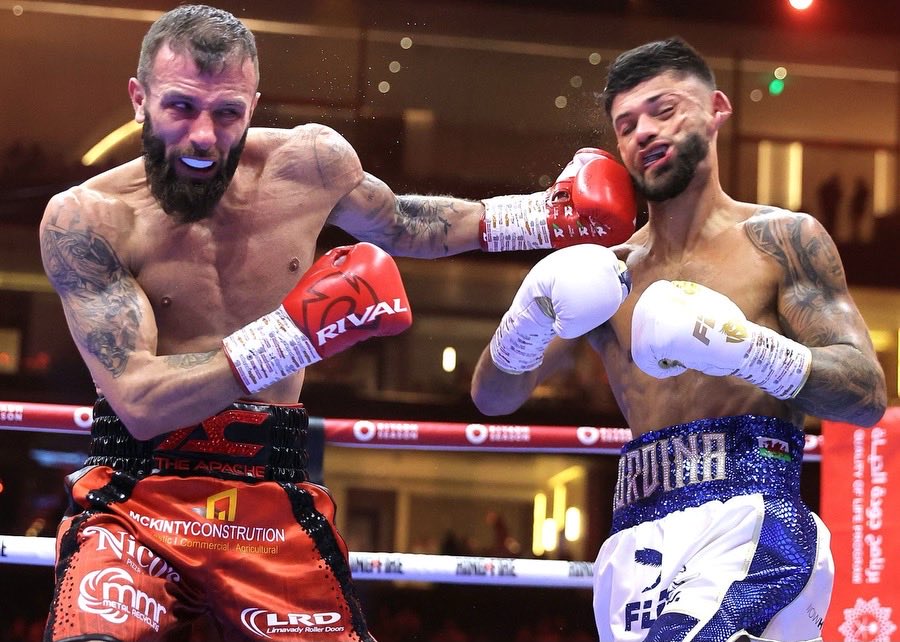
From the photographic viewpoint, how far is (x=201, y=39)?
74.9 inches

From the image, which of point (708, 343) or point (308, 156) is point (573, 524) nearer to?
point (308, 156)

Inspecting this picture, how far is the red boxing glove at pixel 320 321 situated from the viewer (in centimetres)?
174

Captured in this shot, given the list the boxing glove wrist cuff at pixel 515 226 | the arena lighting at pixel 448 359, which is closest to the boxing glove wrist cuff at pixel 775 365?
the boxing glove wrist cuff at pixel 515 226

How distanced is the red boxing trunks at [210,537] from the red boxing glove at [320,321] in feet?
0.56

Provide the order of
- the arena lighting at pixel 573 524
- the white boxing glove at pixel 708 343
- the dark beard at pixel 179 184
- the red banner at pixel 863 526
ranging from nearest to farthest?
the white boxing glove at pixel 708 343 → the dark beard at pixel 179 184 → the red banner at pixel 863 526 → the arena lighting at pixel 573 524

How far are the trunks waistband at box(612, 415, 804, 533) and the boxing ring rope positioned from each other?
0.55 m

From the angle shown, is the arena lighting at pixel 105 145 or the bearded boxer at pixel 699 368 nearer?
the bearded boxer at pixel 699 368

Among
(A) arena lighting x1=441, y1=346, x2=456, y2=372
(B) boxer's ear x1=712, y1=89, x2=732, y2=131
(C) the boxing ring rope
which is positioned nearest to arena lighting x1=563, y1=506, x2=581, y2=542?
(A) arena lighting x1=441, y1=346, x2=456, y2=372

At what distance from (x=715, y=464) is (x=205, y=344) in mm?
903

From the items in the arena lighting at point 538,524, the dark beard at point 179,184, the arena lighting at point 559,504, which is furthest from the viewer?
the arena lighting at point 538,524

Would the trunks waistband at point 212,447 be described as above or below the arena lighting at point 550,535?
below

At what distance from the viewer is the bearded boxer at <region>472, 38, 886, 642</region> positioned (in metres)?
1.75

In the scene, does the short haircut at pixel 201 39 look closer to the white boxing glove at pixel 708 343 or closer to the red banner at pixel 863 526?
the white boxing glove at pixel 708 343

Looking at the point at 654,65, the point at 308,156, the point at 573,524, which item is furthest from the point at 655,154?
the point at 573,524
